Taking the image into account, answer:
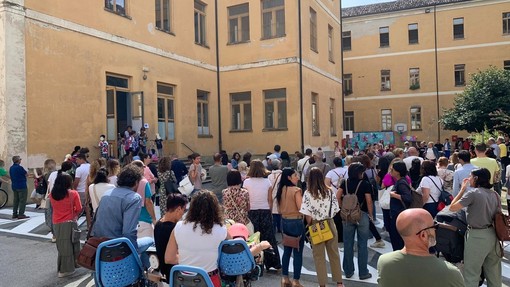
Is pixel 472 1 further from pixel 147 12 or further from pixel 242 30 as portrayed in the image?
pixel 147 12

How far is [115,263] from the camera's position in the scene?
12.9ft

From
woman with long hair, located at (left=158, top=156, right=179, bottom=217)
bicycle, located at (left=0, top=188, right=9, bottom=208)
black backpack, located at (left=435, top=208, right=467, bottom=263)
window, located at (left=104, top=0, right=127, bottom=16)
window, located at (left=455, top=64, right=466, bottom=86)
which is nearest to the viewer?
black backpack, located at (left=435, top=208, right=467, bottom=263)

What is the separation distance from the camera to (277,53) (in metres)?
20.8

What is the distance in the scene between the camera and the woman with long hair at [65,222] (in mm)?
6254

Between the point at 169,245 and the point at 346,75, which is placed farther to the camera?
the point at 346,75

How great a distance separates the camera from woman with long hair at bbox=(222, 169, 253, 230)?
5980mm

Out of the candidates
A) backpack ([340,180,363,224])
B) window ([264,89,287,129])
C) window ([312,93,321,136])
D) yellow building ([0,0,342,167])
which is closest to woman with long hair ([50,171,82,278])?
backpack ([340,180,363,224])

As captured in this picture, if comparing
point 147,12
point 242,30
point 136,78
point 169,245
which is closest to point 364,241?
point 169,245

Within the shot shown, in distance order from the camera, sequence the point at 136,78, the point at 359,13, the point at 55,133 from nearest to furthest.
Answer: the point at 55,133
the point at 136,78
the point at 359,13

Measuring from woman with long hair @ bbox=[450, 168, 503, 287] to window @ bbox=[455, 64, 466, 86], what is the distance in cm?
3324

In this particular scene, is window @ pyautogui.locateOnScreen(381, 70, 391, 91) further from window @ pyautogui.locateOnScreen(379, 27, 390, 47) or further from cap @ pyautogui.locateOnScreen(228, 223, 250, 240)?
cap @ pyautogui.locateOnScreen(228, 223, 250, 240)

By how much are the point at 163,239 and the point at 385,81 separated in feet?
116

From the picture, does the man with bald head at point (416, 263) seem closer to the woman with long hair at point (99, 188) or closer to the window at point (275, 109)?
the woman with long hair at point (99, 188)

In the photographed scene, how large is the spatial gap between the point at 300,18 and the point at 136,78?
868 cm
